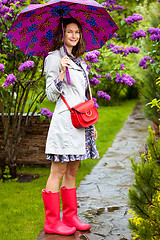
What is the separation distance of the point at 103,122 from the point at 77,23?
319 inches

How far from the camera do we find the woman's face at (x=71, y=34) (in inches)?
139

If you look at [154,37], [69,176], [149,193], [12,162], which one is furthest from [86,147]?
[154,37]

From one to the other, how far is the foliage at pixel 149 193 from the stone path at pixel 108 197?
1.03 meters

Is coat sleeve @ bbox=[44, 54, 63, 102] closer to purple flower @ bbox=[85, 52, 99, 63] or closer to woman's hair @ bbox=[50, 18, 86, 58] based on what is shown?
woman's hair @ bbox=[50, 18, 86, 58]

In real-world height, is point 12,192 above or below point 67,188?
below

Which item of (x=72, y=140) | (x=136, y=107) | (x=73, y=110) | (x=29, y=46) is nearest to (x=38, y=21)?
(x=29, y=46)

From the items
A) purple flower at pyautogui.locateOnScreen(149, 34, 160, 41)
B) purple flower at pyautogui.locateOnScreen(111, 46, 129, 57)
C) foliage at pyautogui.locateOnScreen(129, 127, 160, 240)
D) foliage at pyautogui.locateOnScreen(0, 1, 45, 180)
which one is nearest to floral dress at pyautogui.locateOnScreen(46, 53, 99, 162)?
foliage at pyautogui.locateOnScreen(129, 127, 160, 240)

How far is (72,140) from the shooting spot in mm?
3551

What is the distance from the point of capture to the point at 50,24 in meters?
3.76

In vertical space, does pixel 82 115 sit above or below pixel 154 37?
below

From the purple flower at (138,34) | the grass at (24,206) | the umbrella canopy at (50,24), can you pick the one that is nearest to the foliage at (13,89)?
the grass at (24,206)

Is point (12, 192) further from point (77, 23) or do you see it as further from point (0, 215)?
point (77, 23)

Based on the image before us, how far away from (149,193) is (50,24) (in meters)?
1.94

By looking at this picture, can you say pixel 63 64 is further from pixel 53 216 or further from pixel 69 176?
pixel 53 216
